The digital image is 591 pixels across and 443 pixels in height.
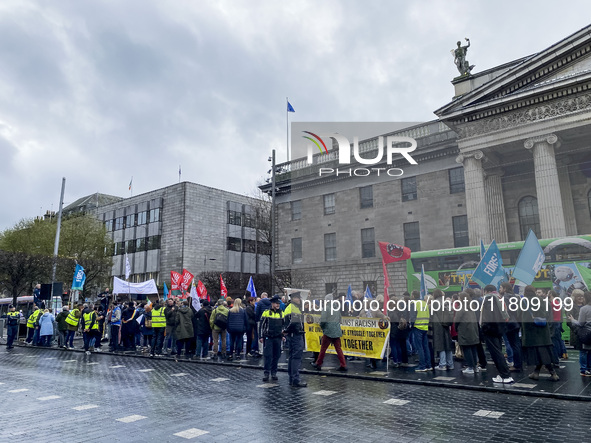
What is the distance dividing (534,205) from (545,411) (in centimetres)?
2358

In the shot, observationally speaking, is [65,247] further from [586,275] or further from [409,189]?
[586,275]

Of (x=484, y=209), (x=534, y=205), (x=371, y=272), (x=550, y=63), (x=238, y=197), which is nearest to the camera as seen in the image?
(x=550, y=63)

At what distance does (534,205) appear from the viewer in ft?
90.2

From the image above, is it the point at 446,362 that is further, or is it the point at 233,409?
the point at 446,362

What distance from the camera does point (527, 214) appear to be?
27688 millimetres

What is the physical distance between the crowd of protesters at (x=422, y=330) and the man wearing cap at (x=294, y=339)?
0.02m

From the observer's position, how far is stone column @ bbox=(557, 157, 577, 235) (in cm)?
2567

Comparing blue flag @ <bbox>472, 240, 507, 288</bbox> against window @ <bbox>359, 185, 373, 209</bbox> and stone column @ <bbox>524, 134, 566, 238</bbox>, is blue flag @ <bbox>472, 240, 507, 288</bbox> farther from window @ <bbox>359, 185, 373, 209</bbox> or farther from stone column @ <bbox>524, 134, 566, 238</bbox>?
window @ <bbox>359, 185, 373, 209</bbox>

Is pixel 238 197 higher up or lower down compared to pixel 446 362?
higher up

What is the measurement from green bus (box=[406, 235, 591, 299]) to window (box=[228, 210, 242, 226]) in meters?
36.3

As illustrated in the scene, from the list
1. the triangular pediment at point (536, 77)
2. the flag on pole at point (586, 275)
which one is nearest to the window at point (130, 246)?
the triangular pediment at point (536, 77)

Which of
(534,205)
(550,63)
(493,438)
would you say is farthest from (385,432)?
(534,205)

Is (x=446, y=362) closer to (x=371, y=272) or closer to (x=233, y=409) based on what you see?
(x=233, y=409)

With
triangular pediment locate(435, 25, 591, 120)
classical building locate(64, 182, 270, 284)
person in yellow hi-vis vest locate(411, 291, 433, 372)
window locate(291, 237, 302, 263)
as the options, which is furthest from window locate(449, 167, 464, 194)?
classical building locate(64, 182, 270, 284)
